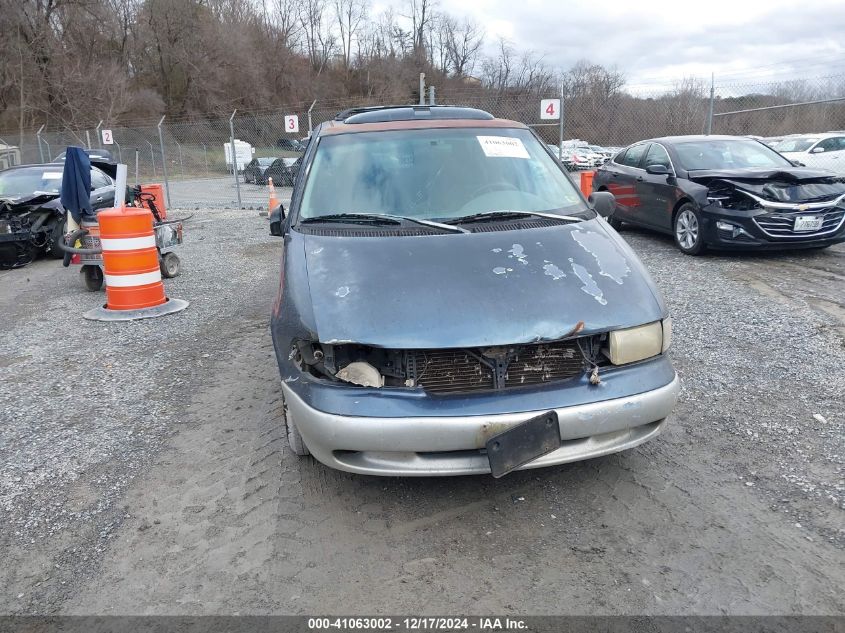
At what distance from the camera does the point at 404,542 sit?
275 cm

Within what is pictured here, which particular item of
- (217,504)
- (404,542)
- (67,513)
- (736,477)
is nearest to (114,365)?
(67,513)

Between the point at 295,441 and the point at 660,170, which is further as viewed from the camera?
the point at 660,170

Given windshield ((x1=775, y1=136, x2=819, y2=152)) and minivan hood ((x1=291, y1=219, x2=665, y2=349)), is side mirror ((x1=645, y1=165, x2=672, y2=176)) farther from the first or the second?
windshield ((x1=775, y1=136, x2=819, y2=152))

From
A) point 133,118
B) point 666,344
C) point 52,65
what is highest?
point 52,65

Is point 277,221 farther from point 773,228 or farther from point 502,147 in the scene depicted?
point 773,228

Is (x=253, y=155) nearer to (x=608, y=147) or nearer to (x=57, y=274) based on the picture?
(x=608, y=147)

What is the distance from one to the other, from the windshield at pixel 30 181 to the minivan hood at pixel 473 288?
8.65 metres

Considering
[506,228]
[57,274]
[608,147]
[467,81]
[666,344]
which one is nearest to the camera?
[666,344]

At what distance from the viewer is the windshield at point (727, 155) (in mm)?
8555

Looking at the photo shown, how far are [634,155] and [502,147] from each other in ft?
21.9

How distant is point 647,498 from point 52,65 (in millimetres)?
41729

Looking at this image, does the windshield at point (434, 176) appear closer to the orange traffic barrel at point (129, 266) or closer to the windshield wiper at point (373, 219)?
the windshield wiper at point (373, 219)

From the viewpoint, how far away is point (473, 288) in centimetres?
296

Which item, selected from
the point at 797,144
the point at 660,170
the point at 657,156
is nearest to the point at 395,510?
the point at 660,170
